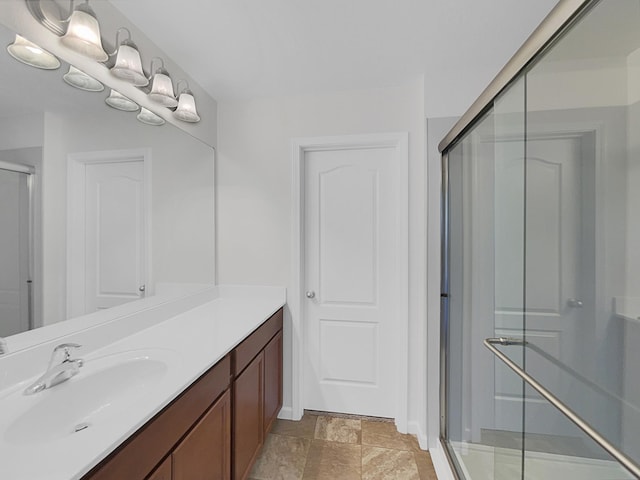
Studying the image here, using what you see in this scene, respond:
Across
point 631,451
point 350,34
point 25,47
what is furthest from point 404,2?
point 631,451

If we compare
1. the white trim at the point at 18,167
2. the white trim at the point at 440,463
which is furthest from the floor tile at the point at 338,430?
the white trim at the point at 18,167

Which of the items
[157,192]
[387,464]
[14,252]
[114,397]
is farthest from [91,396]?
[387,464]

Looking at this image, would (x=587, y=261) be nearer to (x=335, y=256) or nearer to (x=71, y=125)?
(x=335, y=256)

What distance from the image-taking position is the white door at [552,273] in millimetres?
920

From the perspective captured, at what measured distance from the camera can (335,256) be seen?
83.6 inches

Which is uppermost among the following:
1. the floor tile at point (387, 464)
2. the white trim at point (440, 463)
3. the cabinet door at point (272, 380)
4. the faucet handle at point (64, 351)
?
the faucet handle at point (64, 351)

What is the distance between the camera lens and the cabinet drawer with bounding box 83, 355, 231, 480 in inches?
26.8

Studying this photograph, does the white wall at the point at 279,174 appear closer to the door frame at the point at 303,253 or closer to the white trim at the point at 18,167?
the door frame at the point at 303,253

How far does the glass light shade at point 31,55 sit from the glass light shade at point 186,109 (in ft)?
2.20

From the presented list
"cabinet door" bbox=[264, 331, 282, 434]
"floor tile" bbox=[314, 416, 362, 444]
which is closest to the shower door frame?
"cabinet door" bbox=[264, 331, 282, 434]

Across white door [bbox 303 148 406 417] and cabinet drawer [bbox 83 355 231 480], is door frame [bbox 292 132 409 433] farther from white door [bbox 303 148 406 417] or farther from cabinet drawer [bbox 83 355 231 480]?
cabinet drawer [bbox 83 355 231 480]

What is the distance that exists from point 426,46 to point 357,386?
224cm

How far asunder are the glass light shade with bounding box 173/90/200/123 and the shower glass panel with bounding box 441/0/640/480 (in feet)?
5.39

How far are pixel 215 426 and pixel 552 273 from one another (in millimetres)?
1396
